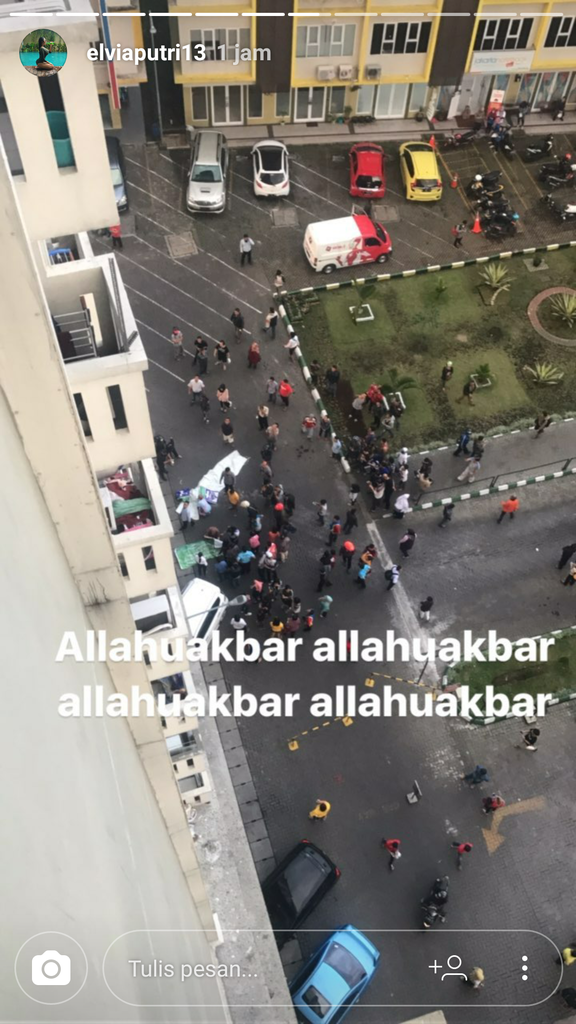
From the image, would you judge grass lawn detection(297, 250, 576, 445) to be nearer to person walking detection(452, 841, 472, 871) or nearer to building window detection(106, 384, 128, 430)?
person walking detection(452, 841, 472, 871)

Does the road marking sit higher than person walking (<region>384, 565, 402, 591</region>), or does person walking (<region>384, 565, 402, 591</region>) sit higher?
person walking (<region>384, 565, 402, 591</region>)

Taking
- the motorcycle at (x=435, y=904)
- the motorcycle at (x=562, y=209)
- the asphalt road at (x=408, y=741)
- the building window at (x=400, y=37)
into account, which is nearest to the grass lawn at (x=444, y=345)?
the asphalt road at (x=408, y=741)

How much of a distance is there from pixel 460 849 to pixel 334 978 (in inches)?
192

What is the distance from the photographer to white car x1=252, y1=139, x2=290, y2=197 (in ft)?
126

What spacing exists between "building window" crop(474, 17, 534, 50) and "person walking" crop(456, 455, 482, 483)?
20.5 meters

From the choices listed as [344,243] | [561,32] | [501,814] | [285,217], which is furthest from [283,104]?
[501,814]

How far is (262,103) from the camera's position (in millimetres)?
40625

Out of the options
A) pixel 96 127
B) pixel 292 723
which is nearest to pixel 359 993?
pixel 292 723

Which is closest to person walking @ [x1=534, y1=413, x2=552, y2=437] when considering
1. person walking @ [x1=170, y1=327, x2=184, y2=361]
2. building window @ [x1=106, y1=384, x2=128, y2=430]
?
person walking @ [x1=170, y1=327, x2=184, y2=361]

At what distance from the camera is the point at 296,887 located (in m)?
23.2

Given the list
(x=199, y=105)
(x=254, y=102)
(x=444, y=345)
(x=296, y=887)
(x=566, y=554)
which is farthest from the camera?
(x=254, y=102)

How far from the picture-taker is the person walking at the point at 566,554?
1136 inches

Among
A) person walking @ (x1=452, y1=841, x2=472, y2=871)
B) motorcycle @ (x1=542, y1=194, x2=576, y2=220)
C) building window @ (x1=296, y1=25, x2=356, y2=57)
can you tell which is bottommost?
person walking @ (x1=452, y1=841, x2=472, y2=871)

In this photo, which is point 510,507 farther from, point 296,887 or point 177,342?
point 296,887
